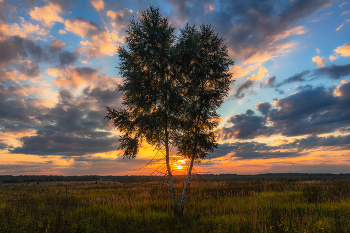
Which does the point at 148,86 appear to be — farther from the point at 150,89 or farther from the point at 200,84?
the point at 200,84

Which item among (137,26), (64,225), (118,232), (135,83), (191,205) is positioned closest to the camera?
(118,232)

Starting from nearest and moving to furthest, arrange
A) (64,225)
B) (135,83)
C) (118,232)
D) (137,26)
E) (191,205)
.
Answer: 1. (118,232)
2. (64,225)
3. (135,83)
4. (137,26)
5. (191,205)

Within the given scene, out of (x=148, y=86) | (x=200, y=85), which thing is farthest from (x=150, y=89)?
(x=200, y=85)

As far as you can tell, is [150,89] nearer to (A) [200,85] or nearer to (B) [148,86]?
(B) [148,86]

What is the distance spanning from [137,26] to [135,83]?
4.72 metres

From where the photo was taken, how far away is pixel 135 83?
15258mm

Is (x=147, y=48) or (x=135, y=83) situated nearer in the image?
(x=135, y=83)

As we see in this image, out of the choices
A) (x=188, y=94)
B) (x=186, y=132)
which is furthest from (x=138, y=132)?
(x=188, y=94)

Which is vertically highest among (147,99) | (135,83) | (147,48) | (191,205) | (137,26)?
(137,26)

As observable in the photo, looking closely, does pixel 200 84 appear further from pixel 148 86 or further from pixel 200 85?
pixel 148 86

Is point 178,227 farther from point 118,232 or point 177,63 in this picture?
point 177,63

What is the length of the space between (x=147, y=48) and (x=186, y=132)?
724 cm

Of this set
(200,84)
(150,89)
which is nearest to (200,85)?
(200,84)

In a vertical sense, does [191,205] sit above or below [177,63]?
below
